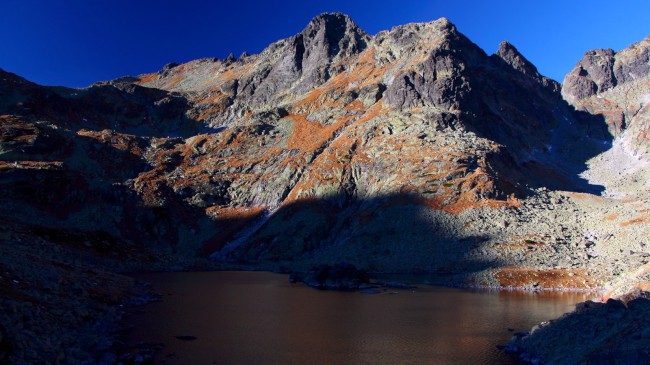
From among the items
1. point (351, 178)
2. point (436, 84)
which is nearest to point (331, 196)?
point (351, 178)

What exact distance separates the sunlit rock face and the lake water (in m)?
23.7

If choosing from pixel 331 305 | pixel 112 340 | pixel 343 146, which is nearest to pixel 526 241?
pixel 331 305

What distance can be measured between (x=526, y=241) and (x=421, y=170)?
37081 mm

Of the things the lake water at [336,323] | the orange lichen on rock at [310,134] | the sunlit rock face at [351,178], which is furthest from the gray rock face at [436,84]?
Answer: the lake water at [336,323]

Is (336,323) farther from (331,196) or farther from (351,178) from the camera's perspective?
(351,178)

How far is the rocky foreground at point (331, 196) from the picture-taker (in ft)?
186

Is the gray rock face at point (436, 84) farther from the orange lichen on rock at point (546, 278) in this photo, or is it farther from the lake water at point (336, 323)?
the lake water at point (336, 323)

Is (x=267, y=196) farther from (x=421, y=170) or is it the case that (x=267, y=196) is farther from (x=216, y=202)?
(x=421, y=170)

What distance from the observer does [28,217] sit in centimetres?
11231

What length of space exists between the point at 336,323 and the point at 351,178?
8839 cm

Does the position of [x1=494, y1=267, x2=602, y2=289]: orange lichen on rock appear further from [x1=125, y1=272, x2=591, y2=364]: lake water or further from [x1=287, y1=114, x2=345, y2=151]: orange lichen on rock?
[x1=287, y1=114, x2=345, y2=151]: orange lichen on rock

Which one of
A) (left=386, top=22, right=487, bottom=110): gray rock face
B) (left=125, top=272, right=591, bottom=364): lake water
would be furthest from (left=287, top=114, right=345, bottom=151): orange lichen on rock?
(left=125, top=272, right=591, bottom=364): lake water

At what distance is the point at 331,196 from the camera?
12950 centimetres

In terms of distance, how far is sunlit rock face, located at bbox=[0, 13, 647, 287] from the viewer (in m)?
96.8
